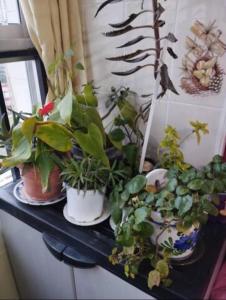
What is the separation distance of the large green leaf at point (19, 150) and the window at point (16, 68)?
0.95ft

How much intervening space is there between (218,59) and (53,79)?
0.56m

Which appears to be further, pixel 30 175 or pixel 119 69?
pixel 119 69

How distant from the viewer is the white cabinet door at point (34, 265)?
0.86 metres

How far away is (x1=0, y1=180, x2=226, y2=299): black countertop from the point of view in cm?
60

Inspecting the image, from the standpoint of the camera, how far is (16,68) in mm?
1069

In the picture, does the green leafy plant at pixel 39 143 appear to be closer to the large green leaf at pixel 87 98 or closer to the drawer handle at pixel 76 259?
the large green leaf at pixel 87 98

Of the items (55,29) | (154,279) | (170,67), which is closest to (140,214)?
(154,279)

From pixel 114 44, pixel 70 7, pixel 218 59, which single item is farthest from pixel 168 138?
pixel 70 7

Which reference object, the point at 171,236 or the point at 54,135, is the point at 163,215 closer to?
the point at 171,236

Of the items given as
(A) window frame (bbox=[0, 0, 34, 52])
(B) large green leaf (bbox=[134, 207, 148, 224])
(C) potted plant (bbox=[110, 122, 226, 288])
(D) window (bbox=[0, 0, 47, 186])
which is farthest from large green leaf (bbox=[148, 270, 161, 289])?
(A) window frame (bbox=[0, 0, 34, 52])

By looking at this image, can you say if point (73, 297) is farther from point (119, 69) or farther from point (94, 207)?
point (119, 69)

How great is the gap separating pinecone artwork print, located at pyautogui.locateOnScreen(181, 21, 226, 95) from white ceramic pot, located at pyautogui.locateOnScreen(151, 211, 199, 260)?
1.40 feet

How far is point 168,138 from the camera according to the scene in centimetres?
76

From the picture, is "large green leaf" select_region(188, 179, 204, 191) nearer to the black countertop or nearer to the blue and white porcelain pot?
the blue and white porcelain pot
